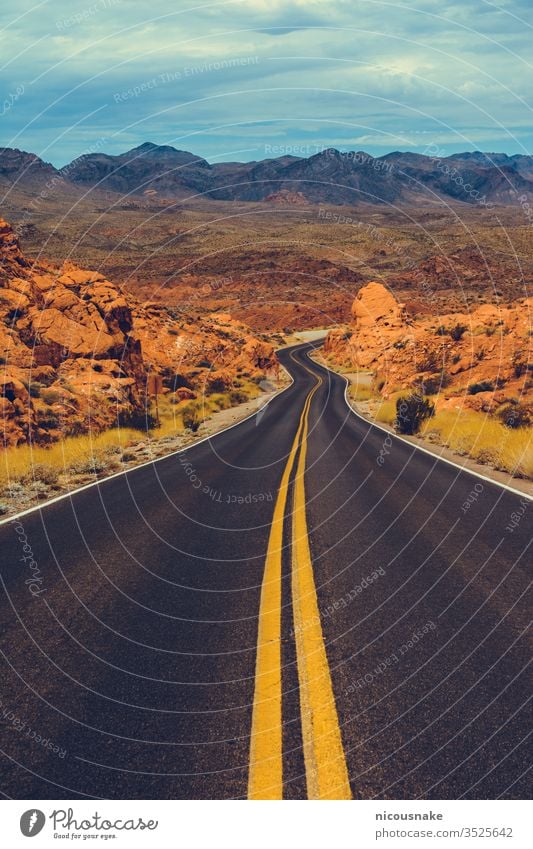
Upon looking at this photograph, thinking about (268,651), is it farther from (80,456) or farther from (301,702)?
(80,456)

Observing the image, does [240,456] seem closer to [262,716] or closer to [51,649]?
[51,649]

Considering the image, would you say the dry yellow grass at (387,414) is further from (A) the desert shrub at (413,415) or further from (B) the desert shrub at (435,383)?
(B) the desert shrub at (435,383)

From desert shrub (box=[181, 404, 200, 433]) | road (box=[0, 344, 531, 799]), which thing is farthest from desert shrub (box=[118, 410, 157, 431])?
road (box=[0, 344, 531, 799])

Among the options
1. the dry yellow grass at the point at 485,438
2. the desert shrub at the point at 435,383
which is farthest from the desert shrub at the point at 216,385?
the dry yellow grass at the point at 485,438

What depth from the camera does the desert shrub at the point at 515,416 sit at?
1962 cm

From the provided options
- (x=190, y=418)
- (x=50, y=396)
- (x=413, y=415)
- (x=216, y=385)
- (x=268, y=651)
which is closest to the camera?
(x=268, y=651)

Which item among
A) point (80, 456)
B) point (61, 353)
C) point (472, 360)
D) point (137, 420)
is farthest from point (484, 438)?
point (61, 353)

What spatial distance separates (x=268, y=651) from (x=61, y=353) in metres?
21.2

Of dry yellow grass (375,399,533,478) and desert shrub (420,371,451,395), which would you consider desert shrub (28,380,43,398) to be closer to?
dry yellow grass (375,399,533,478)

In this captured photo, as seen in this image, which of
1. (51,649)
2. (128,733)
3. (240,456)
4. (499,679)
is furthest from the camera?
(240,456)

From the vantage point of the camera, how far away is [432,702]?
4078mm

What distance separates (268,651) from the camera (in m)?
4.88
